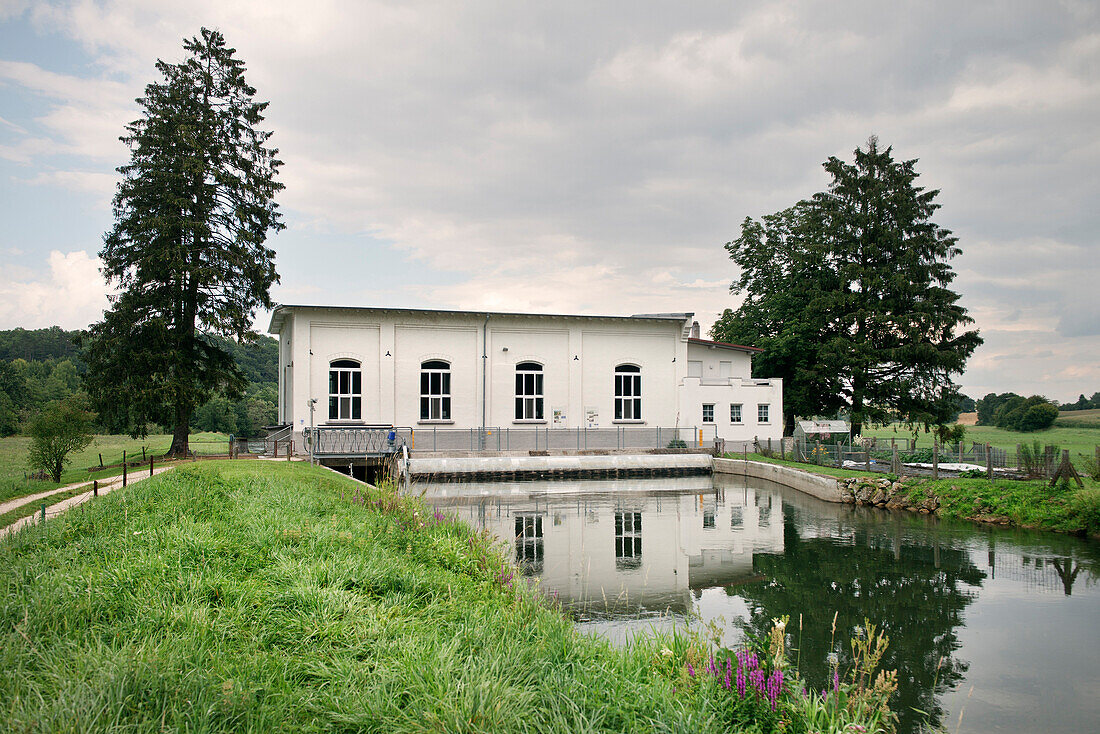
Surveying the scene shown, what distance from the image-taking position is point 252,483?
1145cm

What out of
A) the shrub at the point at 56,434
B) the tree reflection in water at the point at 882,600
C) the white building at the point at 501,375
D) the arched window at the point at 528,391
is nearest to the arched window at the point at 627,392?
the white building at the point at 501,375

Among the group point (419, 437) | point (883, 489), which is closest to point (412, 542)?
point (883, 489)

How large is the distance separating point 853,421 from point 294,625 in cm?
3543

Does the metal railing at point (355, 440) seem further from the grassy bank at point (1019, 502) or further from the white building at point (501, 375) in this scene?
the grassy bank at point (1019, 502)

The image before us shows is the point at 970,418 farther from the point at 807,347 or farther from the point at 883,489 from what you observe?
the point at 883,489

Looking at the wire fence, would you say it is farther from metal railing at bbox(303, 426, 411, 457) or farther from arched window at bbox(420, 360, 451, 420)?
metal railing at bbox(303, 426, 411, 457)

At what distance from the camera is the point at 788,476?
23922 millimetres

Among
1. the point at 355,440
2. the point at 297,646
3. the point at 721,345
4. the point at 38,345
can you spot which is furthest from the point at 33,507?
the point at 38,345

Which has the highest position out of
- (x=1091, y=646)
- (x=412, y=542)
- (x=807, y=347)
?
(x=807, y=347)

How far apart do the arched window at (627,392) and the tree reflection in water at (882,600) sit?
18912mm

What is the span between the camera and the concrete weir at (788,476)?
20.2m

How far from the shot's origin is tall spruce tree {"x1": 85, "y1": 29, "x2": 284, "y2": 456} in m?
23.6

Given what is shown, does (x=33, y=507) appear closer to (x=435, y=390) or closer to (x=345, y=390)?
(x=345, y=390)

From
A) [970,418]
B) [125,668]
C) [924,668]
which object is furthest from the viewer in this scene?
[970,418]
